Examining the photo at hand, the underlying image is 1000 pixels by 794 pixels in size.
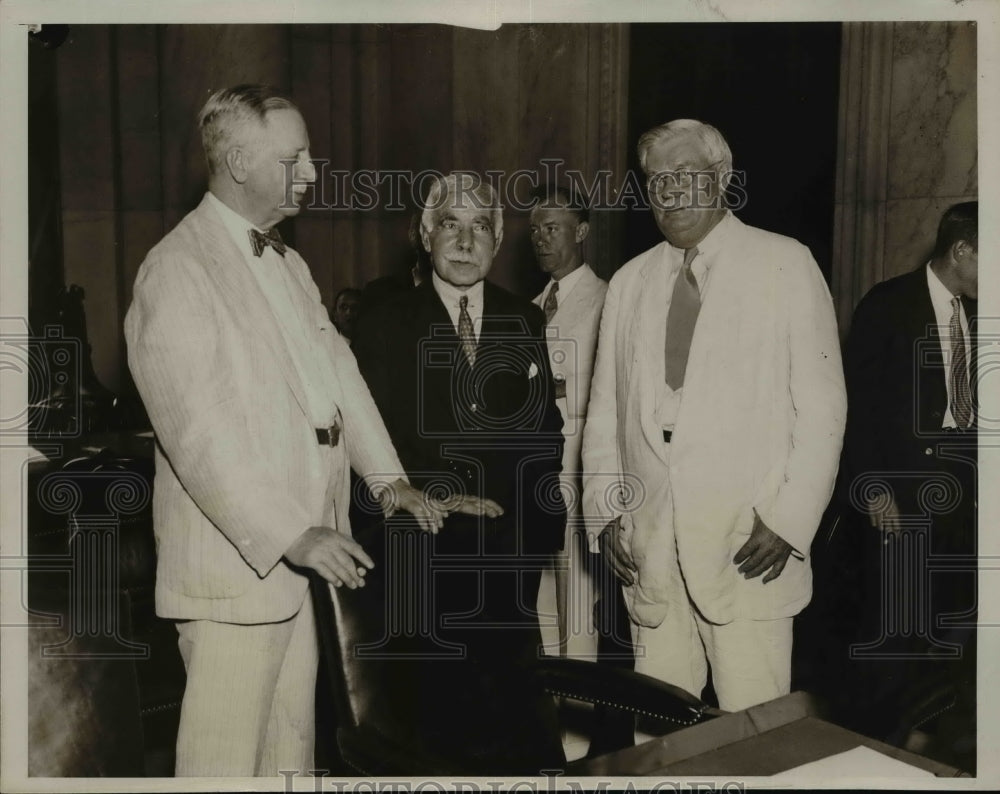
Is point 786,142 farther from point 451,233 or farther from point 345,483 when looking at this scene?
point 345,483

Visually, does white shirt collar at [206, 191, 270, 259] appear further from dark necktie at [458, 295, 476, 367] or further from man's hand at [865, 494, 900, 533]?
man's hand at [865, 494, 900, 533]

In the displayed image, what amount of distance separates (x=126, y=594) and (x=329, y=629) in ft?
2.63

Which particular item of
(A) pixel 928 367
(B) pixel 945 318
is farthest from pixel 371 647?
(B) pixel 945 318

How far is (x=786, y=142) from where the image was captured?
10.7 ft

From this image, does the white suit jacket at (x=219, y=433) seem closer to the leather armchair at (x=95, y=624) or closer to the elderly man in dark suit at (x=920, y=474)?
the leather armchair at (x=95, y=624)

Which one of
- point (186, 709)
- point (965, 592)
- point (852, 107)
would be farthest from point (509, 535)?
point (852, 107)

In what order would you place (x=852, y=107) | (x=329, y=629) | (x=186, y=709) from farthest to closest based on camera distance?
(x=852, y=107)
(x=186, y=709)
(x=329, y=629)

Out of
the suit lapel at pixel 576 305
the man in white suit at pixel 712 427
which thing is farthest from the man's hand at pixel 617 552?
the suit lapel at pixel 576 305

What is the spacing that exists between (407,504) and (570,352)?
0.63 m

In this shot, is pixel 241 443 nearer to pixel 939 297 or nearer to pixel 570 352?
pixel 570 352

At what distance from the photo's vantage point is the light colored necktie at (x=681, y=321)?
3057 mm

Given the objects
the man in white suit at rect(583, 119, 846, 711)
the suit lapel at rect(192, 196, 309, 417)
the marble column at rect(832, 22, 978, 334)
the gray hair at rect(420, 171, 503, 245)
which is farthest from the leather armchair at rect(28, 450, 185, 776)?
the marble column at rect(832, 22, 978, 334)

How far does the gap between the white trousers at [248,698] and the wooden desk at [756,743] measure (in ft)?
2.78

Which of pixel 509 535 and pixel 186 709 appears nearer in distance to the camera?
pixel 186 709
